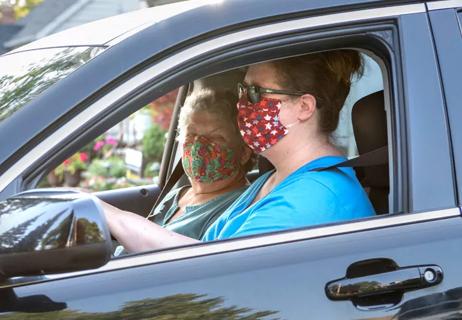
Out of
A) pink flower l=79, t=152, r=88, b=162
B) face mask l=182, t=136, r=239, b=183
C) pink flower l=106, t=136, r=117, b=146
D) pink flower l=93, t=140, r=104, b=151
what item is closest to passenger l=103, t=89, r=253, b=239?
face mask l=182, t=136, r=239, b=183

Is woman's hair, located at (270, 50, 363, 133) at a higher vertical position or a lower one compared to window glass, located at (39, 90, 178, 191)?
lower

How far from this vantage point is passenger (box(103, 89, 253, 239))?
3.47m

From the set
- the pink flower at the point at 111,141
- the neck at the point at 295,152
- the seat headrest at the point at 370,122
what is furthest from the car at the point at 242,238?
the pink flower at the point at 111,141

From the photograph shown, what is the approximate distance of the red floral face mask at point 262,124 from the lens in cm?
279

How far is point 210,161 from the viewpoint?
3510 mm

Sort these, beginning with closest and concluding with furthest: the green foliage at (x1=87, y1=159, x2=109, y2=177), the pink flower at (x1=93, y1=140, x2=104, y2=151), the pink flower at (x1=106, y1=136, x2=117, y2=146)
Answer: the green foliage at (x1=87, y1=159, x2=109, y2=177)
the pink flower at (x1=93, y1=140, x2=104, y2=151)
the pink flower at (x1=106, y1=136, x2=117, y2=146)

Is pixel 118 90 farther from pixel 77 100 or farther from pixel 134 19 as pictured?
pixel 134 19

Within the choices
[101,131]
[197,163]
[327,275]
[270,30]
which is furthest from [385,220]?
[197,163]

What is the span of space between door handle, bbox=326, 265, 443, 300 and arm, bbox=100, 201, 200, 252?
1.33 ft

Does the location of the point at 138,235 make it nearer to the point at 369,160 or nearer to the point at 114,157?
the point at 369,160

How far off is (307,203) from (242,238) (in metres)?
0.36

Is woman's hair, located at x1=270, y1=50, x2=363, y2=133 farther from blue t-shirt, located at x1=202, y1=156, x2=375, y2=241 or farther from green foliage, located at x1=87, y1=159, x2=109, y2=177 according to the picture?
green foliage, located at x1=87, y1=159, x2=109, y2=177

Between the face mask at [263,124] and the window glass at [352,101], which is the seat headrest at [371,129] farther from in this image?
the face mask at [263,124]

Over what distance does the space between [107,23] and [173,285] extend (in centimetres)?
92
